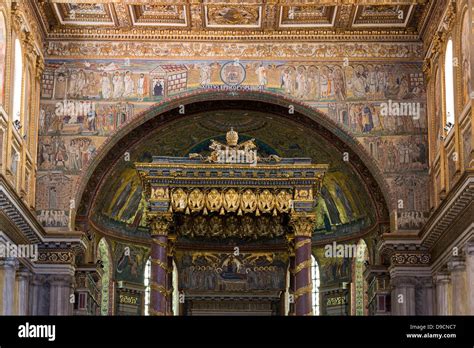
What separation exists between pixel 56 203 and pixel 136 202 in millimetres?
5520

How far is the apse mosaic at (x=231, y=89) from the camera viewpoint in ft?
92.8

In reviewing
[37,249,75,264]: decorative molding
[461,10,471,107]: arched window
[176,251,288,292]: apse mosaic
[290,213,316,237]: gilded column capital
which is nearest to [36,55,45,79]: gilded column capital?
[37,249,75,264]: decorative molding

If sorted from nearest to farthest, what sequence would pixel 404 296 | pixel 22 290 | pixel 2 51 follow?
pixel 2 51
pixel 22 290
pixel 404 296

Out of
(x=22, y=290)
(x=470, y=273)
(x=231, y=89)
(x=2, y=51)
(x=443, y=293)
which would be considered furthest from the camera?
(x=231, y=89)

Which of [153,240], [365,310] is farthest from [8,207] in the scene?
[365,310]

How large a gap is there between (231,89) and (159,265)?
6488 mm

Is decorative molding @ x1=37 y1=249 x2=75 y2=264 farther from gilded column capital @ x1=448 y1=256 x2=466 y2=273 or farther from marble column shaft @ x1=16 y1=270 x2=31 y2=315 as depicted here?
gilded column capital @ x1=448 y1=256 x2=466 y2=273

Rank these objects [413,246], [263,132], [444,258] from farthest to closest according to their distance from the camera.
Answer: [263,132] → [413,246] → [444,258]

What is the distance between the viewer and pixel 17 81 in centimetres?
2592

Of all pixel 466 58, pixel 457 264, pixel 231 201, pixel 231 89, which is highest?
pixel 231 89

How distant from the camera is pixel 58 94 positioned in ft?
93.8

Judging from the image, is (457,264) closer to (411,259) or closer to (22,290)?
(411,259)

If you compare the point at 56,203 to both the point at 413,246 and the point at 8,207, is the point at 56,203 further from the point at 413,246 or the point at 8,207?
the point at 413,246

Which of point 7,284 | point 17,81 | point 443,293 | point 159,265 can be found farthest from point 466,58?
point 7,284
